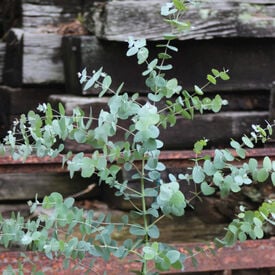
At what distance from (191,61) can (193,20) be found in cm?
20

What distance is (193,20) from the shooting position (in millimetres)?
3070

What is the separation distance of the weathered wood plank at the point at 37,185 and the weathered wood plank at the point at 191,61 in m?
0.40

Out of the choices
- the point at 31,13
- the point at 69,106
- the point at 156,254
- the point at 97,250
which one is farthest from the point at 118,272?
the point at 31,13

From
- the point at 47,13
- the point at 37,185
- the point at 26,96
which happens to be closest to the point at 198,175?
the point at 37,185

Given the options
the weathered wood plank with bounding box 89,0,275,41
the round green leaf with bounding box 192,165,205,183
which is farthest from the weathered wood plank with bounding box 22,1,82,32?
the round green leaf with bounding box 192,165,205,183

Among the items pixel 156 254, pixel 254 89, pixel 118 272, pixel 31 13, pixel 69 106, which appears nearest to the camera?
pixel 156 254

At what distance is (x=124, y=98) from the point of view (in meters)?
1.41

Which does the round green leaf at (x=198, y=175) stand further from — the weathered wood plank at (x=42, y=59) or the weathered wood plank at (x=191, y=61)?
the weathered wood plank at (x=42, y=59)

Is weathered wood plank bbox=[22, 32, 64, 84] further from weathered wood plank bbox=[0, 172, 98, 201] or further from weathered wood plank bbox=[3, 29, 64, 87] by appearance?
weathered wood plank bbox=[0, 172, 98, 201]

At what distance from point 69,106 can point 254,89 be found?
2.74ft

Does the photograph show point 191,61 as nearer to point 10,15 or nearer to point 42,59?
point 42,59

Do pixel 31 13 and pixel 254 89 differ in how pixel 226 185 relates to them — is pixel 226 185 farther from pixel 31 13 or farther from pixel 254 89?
pixel 31 13

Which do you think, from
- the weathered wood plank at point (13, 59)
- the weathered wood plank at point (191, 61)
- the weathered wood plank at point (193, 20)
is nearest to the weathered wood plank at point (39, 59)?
the weathered wood plank at point (13, 59)

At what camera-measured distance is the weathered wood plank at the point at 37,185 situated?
334 cm
